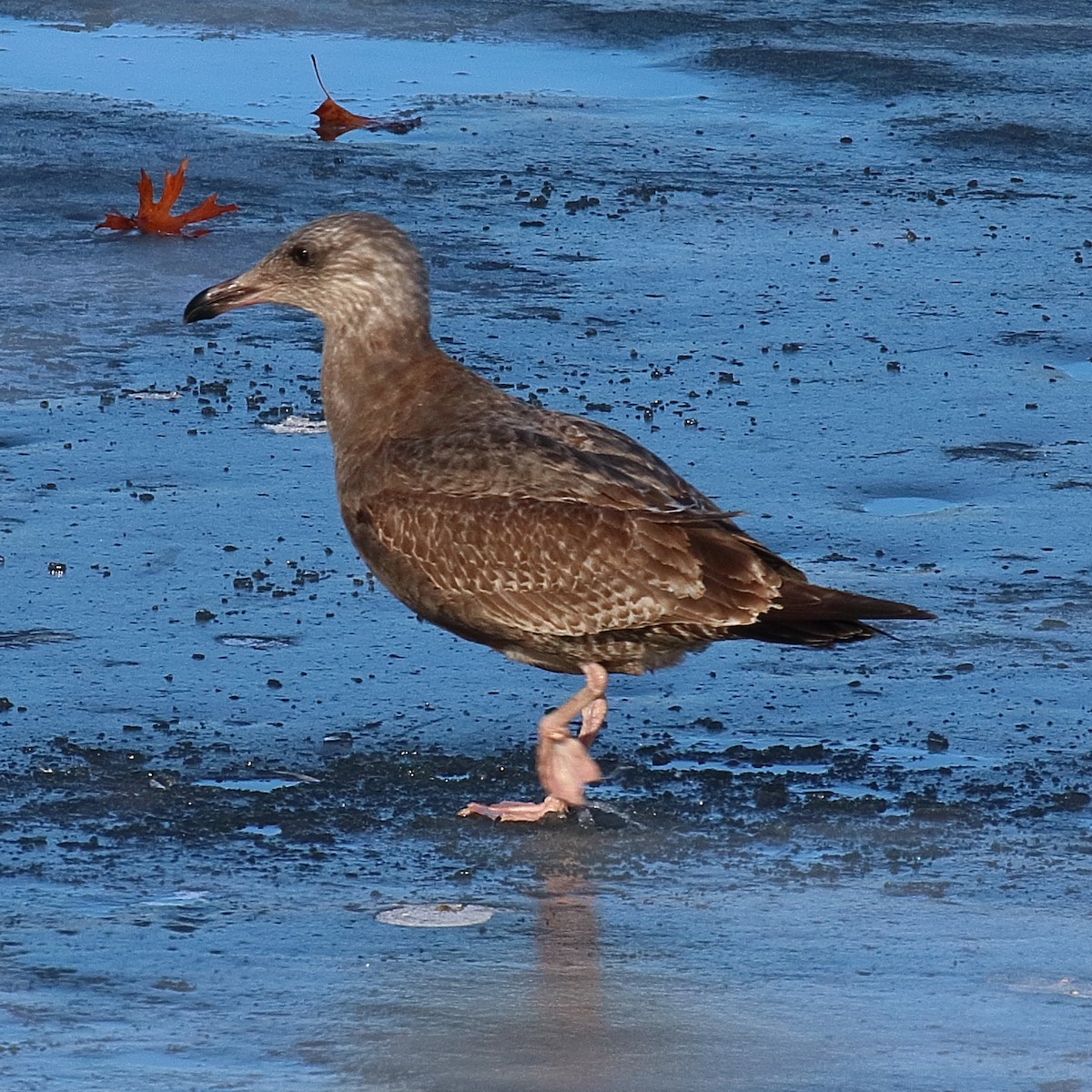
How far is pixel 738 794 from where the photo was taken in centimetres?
528

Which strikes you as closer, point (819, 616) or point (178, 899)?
point (178, 899)

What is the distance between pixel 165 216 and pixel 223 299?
154 inches

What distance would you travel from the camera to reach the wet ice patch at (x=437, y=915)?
15.1ft

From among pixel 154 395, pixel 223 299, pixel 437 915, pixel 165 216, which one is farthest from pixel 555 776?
pixel 165 216

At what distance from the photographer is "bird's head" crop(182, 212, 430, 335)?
6.02 m

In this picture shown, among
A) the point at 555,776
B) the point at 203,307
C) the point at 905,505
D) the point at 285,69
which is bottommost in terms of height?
the point at 555,776

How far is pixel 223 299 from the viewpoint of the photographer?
20.4ft

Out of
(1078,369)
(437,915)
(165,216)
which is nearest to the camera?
(437,915)

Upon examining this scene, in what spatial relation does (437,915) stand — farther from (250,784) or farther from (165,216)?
(165,216)

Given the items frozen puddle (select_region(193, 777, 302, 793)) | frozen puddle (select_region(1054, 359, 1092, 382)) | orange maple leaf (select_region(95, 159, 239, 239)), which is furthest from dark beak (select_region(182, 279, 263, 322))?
orange maple leaf (select_region(95, 159, 239, 239))

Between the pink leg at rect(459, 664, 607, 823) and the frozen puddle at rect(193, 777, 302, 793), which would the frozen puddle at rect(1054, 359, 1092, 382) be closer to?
the pink leg at rect(459, 664, 607, 823)

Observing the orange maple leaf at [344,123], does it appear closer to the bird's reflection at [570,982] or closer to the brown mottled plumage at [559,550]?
the brown mottled plumage at [559,550]

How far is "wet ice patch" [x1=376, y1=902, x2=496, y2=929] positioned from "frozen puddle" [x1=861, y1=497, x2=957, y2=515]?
2847mm

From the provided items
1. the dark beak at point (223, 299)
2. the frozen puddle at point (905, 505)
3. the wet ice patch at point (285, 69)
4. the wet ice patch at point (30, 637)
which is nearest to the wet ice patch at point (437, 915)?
the wet ice patch at point (30, 637)
